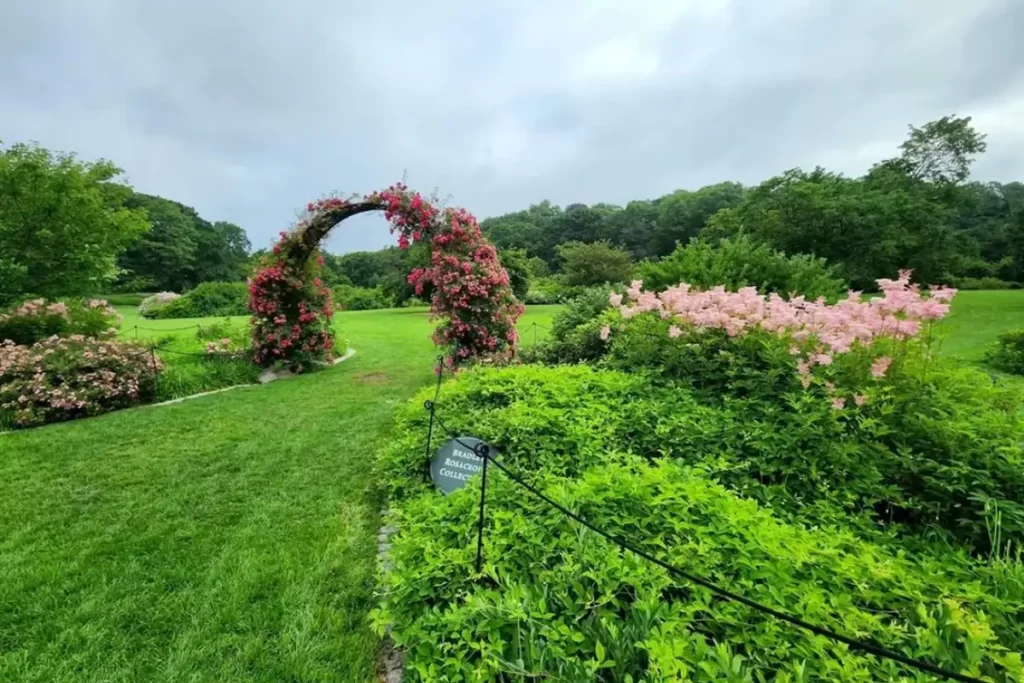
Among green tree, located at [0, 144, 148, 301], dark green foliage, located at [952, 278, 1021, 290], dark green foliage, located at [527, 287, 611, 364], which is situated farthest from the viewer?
dark green foliage, located at [952, 278, 1021, 290]

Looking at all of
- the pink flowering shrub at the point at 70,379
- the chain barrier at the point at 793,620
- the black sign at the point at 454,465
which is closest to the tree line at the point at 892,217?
the black sign at the point at 454,465

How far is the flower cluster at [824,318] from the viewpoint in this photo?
2.54 meters

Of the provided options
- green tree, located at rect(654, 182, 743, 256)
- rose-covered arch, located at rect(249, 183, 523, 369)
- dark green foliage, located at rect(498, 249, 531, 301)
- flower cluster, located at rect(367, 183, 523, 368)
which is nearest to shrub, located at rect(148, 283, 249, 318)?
dark green foliage, located at rect(498, 249, 531, 301)

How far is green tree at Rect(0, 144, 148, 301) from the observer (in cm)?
576

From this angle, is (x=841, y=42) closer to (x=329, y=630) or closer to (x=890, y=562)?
(x=890, y=562)

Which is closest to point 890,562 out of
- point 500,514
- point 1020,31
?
point 500,514

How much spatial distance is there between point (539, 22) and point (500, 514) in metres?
7.92

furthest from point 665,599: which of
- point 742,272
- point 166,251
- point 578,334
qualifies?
point 166,251

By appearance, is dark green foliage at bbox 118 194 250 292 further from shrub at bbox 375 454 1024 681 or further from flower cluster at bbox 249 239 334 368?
shrub at bbox 375 454 1024 681

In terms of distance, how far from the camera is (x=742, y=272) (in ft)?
19.4

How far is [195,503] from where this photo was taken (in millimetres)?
3021

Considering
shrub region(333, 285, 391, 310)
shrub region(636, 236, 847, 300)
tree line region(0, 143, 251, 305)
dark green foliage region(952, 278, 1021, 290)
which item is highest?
tree line region(0, 143, 251, 305)

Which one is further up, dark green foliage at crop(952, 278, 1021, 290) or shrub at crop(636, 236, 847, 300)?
shrub at crop(636, 236, 847, 300)

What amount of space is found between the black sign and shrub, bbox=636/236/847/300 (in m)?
4.22
